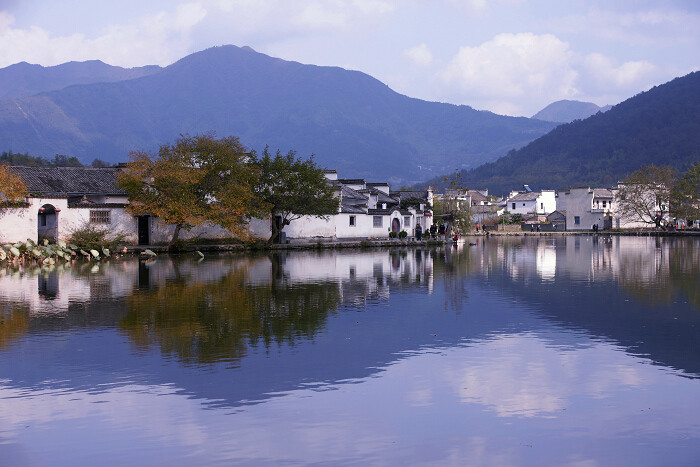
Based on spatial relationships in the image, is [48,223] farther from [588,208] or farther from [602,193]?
[602,193]

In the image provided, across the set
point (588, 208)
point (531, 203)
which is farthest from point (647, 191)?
point (531, 203)

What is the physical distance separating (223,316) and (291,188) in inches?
1349

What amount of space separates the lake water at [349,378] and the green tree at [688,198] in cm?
7163

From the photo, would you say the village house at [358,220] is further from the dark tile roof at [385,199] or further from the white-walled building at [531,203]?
the white-walled building at [531,203]

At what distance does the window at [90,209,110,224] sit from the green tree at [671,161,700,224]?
228ft

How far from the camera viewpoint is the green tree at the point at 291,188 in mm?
51031

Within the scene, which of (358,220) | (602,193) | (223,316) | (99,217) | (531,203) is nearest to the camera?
(223,316)

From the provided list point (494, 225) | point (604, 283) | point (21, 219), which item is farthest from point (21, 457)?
point (494, 225)

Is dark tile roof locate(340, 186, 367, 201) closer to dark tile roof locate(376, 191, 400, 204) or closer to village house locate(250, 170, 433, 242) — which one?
village house locate(250, 170, 433, 242)

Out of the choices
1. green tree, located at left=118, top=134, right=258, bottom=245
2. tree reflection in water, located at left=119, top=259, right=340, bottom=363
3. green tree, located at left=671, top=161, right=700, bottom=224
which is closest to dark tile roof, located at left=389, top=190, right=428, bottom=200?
green tree, located at left=671, top=161, right=700, bottom=224

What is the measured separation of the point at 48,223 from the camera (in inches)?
1791

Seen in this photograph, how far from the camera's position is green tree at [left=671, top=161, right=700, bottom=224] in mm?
87062

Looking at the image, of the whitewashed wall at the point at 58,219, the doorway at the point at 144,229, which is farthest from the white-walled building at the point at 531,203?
the whitewashed wall at the point at 58,219

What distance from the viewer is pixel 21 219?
42.3 metres
